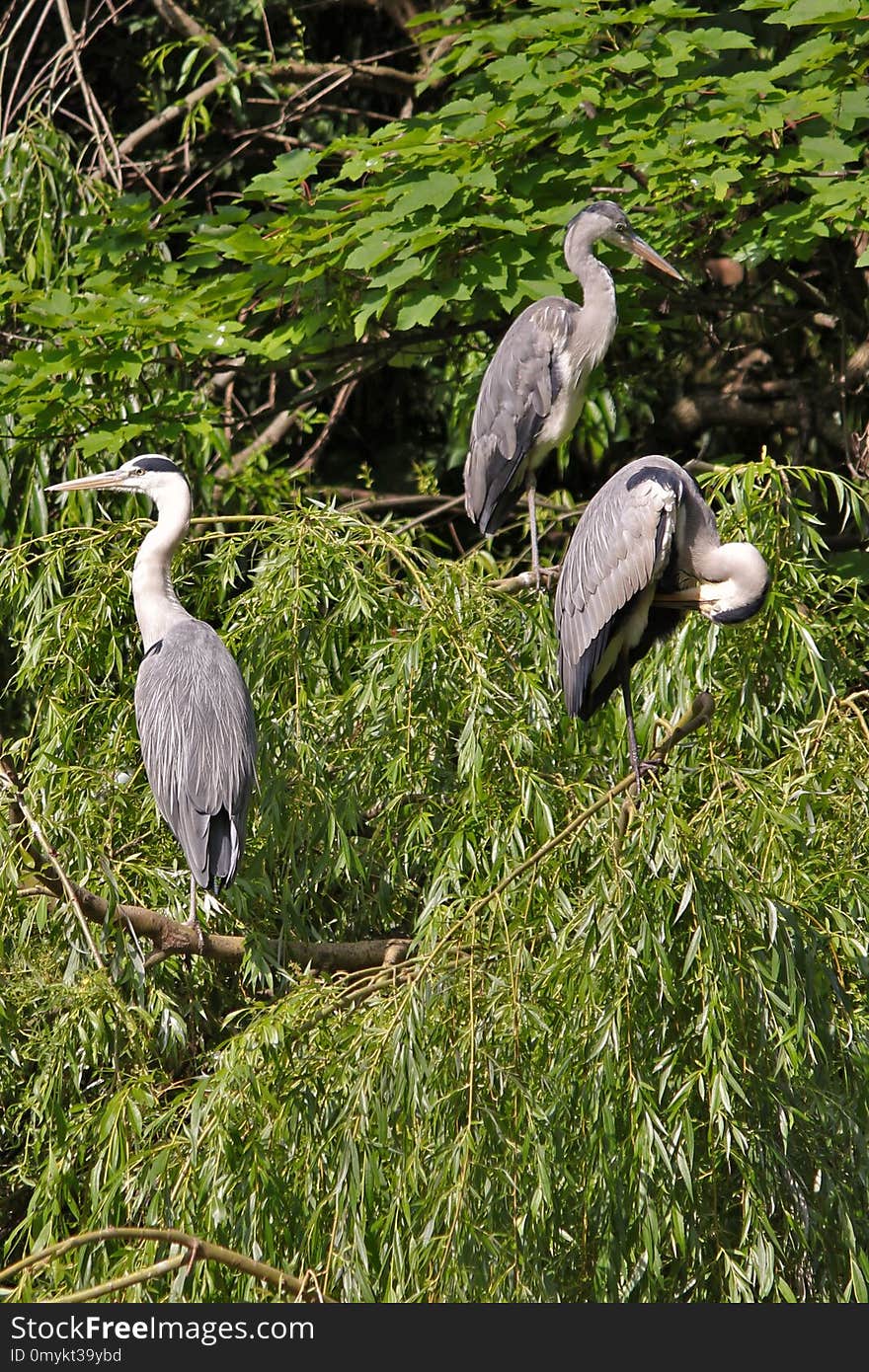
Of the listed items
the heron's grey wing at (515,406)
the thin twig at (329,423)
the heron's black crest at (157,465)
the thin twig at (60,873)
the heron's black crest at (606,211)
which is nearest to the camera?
the thin twig at (60,873)

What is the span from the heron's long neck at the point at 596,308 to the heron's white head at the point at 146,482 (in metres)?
1.11

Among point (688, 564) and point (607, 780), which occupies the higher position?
point (688, 564)

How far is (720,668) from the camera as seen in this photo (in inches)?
127

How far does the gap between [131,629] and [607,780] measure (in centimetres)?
120

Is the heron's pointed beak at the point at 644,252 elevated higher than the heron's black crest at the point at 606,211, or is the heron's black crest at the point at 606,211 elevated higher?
the heron's black crest at the point at 606,211

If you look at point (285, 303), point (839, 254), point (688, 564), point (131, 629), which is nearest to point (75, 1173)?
point (131, 629)

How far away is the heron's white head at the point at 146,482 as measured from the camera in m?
3.72

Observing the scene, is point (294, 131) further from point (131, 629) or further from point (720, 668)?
point (720, 668)

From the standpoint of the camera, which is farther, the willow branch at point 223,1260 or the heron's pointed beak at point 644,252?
the heron's pointed beak at point 644,252

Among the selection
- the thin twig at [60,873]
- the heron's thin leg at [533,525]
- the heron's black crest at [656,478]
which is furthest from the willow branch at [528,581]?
the thin twig at [60,873]

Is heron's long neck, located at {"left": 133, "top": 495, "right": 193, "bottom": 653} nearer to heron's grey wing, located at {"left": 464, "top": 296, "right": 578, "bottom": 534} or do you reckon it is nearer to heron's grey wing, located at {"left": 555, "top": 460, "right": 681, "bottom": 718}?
heron's grey wing, located at {"left": 555, "top": 460, "right": 681, "bottom": 718}

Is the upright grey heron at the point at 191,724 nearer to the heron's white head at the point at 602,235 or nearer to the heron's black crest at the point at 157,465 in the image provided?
the heron's black crest at the point at 157,465

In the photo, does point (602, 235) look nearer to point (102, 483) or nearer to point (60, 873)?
point (102, 483)

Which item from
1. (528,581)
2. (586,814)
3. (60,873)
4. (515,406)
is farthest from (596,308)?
(60,873)
